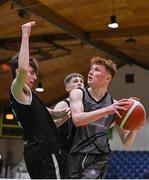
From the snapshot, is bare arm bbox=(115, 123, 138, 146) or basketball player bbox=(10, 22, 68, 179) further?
bare arm bbox=(115, 123, 138, 146)

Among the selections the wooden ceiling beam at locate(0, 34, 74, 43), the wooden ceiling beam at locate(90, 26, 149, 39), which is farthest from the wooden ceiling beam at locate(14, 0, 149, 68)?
the wooden ceiling beam at locate(0, 34, 74, 43)

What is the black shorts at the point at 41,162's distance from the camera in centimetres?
288

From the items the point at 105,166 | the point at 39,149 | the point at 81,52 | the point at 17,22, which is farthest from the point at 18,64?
the point at 81,52

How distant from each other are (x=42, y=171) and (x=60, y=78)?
958 centimetres

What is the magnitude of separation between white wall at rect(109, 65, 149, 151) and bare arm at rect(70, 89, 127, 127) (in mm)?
9323

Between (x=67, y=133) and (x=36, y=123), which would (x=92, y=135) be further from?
(x=36, y=123)

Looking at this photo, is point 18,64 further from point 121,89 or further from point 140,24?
point 121,89

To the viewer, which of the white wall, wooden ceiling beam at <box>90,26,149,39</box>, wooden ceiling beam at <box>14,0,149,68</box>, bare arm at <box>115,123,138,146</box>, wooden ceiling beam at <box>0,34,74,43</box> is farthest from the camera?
the white wall

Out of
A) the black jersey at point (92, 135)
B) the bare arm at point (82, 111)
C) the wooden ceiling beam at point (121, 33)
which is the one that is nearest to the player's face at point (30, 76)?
the bare arm at point (82, 111)

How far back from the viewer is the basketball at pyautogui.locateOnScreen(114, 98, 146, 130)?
3.12m

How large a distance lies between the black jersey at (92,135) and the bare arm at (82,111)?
0.33ft

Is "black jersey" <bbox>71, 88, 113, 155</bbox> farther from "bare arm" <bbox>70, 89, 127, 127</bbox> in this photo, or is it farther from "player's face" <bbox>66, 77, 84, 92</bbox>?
"player's face" <bbox>66, 77, 84, 92</bbox>

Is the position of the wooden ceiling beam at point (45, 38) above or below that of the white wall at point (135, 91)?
above

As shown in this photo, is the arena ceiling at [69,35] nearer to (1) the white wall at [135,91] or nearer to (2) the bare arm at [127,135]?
(1) the white wall at [135,91]
